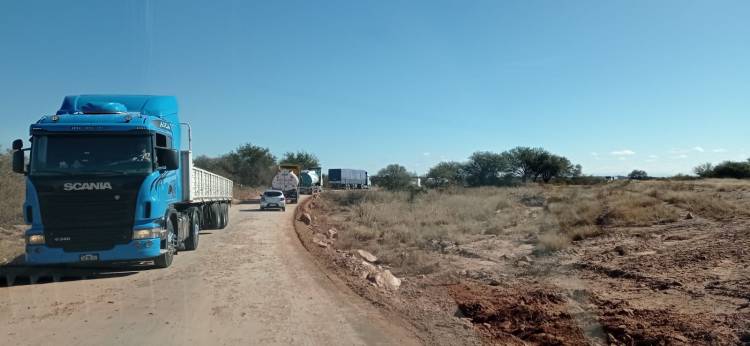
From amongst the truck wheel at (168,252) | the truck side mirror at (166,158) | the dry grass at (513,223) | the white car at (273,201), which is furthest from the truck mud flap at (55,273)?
the white car at (273,201)

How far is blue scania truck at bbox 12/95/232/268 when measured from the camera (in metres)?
11.7

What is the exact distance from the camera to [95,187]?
11.9m

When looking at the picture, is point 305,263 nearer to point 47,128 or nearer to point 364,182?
point 47,128

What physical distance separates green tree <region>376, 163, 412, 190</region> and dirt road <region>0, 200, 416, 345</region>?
45363 millimetres

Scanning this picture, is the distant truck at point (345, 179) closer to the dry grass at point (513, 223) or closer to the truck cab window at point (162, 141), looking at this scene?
the dry grass at point (513, 223)

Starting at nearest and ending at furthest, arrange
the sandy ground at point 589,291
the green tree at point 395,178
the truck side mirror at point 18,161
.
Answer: the sandy ground at point 589,291, the truck side mirror at point 18,161, the green tree at point 395,178

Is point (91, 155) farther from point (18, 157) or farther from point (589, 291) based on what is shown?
point (589, 291)

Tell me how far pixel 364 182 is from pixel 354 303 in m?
94.3

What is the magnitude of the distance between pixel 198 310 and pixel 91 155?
5181mm

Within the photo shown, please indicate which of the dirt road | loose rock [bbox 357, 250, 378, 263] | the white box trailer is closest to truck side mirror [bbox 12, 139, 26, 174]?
the dirt road

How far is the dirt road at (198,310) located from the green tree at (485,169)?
173ft

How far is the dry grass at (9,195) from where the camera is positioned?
2288cm

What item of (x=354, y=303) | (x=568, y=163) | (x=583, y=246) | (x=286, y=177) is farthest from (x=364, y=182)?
(x=354, y=303)

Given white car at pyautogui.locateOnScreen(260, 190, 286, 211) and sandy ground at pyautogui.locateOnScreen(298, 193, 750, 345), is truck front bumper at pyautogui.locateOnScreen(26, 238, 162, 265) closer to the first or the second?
sandy ground at pyautogui.locateOnScreen(298, 193, 750, 345)
